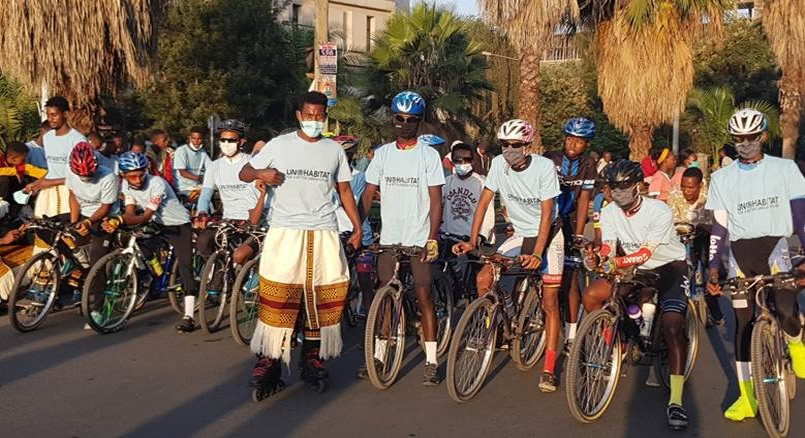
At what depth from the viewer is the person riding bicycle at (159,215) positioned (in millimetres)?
8992

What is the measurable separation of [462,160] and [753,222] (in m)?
3.61

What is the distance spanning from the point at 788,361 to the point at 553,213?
1.92m

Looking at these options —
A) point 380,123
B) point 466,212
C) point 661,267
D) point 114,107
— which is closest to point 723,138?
point 380,123

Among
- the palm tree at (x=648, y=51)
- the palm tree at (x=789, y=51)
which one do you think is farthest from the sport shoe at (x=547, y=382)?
the palm tree at (x=789, y=51)

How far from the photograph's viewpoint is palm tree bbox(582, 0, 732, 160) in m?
20.2

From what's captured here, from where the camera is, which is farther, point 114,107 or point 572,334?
point 114,107

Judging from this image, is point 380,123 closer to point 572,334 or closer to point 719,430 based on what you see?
point 572,334

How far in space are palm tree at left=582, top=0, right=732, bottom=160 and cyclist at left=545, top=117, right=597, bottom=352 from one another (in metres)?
12.7

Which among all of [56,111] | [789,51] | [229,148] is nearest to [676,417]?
[229,148]

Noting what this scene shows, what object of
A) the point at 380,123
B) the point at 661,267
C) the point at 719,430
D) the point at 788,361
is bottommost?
the point at 719,430

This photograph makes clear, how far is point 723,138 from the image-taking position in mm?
31234

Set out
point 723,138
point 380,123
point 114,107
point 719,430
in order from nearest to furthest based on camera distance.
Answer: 1. point 719,430
2. point 380,123
3. point 114,107
4. point 723,138

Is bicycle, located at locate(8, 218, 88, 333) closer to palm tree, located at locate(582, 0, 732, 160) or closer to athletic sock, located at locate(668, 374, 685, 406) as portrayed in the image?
athletic sock, located at locate(668, 374, 685, 406)

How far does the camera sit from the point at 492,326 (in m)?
6.91
